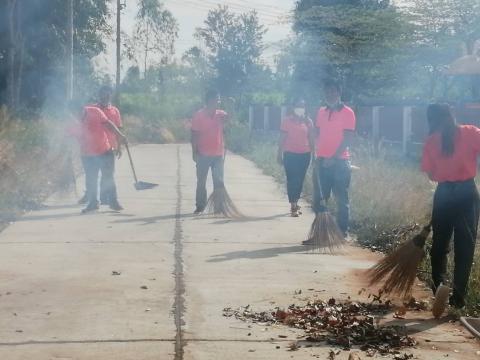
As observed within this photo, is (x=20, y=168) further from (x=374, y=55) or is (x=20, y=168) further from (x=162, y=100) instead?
(x=162, y=100)

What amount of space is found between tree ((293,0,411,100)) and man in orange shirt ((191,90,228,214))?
71.0 feet

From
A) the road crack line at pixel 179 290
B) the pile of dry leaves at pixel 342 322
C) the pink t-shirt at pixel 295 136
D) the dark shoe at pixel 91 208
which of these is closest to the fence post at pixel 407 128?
the pink t-shirt at pixel 295 136

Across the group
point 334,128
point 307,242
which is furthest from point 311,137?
point 307,242

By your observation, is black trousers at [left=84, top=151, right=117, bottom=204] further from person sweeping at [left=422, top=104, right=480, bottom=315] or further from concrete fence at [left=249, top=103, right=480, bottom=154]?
concrete fence at [left=249, top=103, right=480, bottom=154]

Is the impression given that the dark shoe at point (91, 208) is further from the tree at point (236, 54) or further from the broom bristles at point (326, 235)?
the tree at point (236, 54)

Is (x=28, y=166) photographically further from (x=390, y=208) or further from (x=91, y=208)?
(x=390, y=208)

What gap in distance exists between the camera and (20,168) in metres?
15.1

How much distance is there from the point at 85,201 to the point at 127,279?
Result: 19.9 feet

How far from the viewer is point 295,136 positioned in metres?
12.0

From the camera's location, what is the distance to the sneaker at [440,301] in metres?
6.26

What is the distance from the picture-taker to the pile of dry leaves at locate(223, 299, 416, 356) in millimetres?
5695

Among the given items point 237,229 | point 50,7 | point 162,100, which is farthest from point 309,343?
point 162,100

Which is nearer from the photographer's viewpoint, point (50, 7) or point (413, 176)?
point (413, 176)

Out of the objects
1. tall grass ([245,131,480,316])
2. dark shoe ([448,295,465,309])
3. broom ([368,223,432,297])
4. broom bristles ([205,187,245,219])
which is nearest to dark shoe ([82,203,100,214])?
broom bristles ([205,187,245,219])
